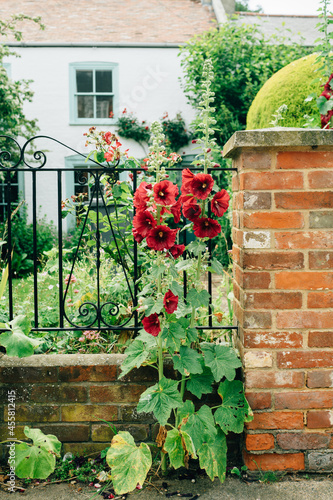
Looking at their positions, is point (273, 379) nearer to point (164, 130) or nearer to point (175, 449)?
point (175, 449)

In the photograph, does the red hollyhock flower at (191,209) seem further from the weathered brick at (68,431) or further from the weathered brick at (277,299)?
the weathered brick at (68,431)

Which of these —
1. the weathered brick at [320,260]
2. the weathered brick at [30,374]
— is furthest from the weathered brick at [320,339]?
the weathered brick at [30,374]

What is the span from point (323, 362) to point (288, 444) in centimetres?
40

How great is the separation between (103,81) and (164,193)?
9041 millimetres

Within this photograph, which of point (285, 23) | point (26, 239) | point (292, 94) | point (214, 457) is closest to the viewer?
point (214, 457)

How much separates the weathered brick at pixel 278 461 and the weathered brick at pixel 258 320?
58cm

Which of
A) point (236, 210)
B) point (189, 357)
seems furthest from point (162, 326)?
point (236, 210)

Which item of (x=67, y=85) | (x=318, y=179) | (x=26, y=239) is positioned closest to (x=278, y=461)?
(x=318, y=179)

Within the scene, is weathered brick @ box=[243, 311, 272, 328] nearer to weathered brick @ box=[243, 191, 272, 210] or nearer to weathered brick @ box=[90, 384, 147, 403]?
weathered brick @ box=[243, 191, 272, 210]

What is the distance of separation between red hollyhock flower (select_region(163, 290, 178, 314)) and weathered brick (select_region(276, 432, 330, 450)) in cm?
78

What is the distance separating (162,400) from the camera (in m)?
1.82

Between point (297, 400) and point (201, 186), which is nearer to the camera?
point (201, 186)

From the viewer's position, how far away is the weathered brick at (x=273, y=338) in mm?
1993

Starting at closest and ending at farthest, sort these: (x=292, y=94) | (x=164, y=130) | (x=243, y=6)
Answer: (x=292, y=94), (x=164, y=130), (x=243, y=6)
